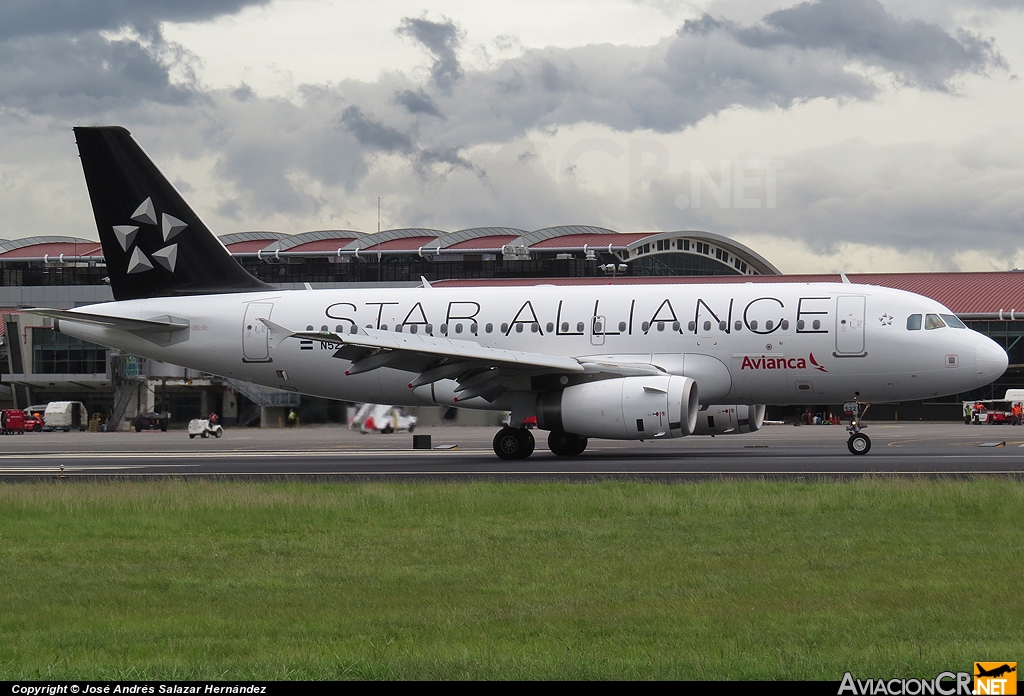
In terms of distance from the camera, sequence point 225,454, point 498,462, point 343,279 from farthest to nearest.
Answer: point 343,279, point 225,454, point 498,462

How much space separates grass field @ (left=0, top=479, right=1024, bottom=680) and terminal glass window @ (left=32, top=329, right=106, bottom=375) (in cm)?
6964

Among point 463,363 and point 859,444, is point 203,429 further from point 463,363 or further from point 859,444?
point 859,444

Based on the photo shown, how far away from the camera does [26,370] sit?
284ft

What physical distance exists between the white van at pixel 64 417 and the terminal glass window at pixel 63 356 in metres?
3.16

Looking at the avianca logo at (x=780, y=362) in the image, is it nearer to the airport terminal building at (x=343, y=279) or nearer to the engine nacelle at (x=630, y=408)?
the engine nacelle at (x=630, y=408)

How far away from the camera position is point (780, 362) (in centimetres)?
2928

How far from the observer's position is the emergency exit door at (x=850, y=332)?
29062 mm

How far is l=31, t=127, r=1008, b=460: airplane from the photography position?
2883 centimetres

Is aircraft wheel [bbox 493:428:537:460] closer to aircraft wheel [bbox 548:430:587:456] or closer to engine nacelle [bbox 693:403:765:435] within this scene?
aircraft wheel [bbox 548:430:587:456]

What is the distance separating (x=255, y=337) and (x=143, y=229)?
4.73 metres

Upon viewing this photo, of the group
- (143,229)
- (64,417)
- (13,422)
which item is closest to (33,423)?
(13,422)

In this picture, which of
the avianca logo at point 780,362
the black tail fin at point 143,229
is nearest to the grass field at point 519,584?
the avianca logo at point 780,362

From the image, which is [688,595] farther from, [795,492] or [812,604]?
[795,492]

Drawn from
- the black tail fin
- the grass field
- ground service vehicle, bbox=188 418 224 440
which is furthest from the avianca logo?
ground service vehicle, bbox=188 418 224 440
